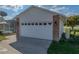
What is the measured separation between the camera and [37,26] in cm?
911

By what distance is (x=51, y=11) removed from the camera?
8898mm

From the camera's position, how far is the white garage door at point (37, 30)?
9016mm

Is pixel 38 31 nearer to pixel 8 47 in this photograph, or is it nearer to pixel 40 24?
pixel 40 24

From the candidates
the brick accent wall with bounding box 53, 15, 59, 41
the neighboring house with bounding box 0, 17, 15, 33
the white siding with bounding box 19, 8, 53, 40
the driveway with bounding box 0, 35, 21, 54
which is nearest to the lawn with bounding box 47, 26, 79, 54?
the brick accent wall with bounding box 53, 15, 59, 41

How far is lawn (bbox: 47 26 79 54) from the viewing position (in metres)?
8.92

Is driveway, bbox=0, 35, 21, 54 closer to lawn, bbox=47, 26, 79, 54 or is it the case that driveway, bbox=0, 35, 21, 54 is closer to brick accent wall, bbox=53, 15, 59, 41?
lawn, bbox=47, 26, 79, 54

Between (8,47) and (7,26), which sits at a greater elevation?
(7,26)

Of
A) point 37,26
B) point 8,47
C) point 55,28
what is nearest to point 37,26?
point 37,26

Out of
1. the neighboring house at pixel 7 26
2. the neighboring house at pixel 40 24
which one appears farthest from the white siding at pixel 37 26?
the neighboring house at pixel 7 26

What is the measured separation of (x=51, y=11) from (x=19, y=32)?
971mm

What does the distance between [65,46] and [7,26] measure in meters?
1.53
